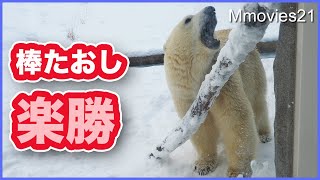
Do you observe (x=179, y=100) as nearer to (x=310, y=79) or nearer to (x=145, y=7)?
(x=145, y=7)

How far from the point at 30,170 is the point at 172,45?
0.77 m

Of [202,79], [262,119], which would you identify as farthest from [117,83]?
[262,119]

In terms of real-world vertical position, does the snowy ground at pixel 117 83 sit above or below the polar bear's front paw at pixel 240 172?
above

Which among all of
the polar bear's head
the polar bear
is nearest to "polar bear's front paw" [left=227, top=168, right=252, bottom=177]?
the polar bear

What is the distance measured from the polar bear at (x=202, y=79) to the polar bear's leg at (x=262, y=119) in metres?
0.14

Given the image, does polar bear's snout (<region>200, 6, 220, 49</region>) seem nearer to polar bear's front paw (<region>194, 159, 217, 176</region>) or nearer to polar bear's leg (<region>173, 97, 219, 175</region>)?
polar bear's leg (<region>173, 97, 219, 175</region>)

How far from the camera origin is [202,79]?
1895 mm

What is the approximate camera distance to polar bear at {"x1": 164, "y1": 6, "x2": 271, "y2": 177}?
1.85 m

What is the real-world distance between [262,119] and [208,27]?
1.98 feet

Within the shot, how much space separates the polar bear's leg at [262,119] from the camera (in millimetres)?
2189

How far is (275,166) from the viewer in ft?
6.13

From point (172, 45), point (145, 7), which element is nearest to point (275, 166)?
point (172, 45)

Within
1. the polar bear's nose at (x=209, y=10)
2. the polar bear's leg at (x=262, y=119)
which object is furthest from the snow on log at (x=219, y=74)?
the polar bear's leg at (x=262, y=119)

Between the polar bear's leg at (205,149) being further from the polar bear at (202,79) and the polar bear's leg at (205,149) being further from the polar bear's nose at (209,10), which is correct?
Answer: the polar bear's nose at (209,10)
